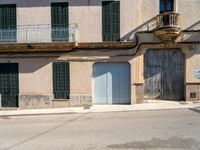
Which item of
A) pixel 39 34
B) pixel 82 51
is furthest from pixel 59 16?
pixel 82 51

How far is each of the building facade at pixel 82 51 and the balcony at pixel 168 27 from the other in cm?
18

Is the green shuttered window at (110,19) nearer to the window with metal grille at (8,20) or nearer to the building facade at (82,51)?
the building facade at (82,51)

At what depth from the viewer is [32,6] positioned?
18.0 m

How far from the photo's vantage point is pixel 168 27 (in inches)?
672

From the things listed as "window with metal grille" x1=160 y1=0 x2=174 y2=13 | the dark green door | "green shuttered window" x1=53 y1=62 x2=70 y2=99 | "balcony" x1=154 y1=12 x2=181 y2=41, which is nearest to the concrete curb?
"green shuttered window" x1=53 y1=62 x2=70 y2=99

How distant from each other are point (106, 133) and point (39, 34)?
9.94 meters

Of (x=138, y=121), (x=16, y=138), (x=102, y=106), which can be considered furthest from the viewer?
(x=102, y=106)

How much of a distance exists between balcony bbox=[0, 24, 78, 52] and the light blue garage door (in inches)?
93.9

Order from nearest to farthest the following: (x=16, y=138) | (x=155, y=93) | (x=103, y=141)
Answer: (x=103, y=141) < (x=16, y=138) < (x=155, y=93)

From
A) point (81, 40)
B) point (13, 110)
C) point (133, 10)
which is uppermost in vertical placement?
point (133, 10)

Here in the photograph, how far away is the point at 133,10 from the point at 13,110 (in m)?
9.50

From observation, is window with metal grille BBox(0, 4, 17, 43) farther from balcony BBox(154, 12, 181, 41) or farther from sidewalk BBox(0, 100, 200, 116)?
balcony BBox(154, 12, 181, 41)

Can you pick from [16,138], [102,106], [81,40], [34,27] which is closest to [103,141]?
[16,138]

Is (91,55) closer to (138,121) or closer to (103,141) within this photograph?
(138,121)
